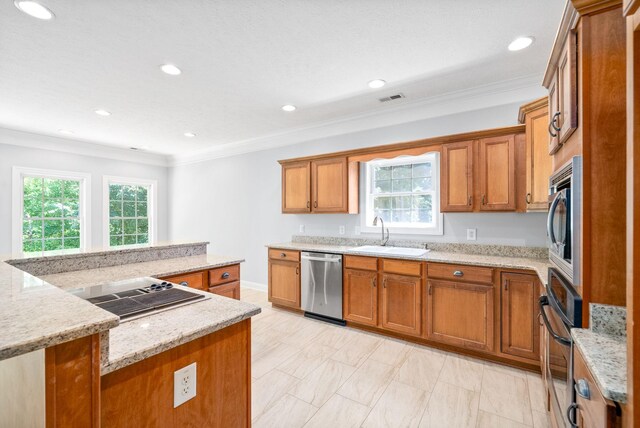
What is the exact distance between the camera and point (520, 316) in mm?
2463

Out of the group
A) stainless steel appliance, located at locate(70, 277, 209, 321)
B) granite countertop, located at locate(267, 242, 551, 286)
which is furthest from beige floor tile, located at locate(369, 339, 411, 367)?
stainless steel appliance, located at locate(70, 277, 209, 321)

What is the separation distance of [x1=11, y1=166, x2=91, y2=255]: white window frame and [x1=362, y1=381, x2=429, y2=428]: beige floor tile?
177 inches

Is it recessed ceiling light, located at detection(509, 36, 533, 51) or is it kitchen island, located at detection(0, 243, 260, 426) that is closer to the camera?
kitchen island, located at detection(0, 243, 260, 426)

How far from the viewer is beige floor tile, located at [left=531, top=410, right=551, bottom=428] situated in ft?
6.11

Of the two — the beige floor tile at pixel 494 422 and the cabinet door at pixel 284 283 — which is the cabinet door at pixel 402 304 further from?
the cabinet door at pixel 284 283

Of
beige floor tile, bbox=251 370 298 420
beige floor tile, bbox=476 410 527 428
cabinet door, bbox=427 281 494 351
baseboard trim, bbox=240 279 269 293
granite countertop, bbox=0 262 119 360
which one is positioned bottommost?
beige floor tile, bbox=476 410 527 428

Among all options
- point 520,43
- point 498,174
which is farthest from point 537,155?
point 520,43

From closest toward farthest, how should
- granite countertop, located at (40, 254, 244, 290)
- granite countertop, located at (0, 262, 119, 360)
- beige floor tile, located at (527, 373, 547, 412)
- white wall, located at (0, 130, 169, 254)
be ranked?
granite countertop, located at (0, 262, 119, 360) < granite countertop, located at (40, 254, 244, 290) < beige floor tile, located at (527, 373, 547, 412) < white wall, located at (0, 130, 169, 254)

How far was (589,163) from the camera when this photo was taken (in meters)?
1.17

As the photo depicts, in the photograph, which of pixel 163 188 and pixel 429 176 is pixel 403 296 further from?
pixel 163 188

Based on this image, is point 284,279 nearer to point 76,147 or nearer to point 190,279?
point 190,279

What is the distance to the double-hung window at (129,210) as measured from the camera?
5.68 m

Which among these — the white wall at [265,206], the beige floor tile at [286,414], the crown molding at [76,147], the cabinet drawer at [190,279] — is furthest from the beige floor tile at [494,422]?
the crown molding at [76,147]

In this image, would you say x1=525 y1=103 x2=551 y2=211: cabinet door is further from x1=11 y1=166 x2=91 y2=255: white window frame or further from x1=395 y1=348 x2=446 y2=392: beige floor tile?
x1=11 y1=166 x2=91 y2=255: white window frame
